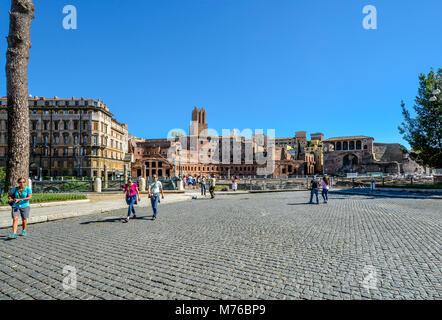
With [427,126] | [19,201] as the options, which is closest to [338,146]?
[427,126]

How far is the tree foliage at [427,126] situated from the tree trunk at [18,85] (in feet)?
96.5

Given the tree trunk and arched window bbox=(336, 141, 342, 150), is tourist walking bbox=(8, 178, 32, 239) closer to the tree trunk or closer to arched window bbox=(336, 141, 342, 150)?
A: the tree trunk

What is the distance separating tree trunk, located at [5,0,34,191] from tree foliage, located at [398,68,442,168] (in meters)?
29.4

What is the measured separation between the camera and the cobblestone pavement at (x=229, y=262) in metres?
3.28

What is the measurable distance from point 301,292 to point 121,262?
122 inches

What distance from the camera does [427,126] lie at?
21625 millimetres

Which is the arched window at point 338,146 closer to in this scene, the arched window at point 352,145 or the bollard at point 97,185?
the arched window at point 352,145

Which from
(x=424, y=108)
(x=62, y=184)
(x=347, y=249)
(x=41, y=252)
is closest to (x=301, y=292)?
(x=347, y=249)

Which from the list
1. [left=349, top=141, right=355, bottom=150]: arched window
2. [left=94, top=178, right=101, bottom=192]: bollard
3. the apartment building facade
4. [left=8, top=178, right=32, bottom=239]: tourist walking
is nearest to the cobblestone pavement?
[left=8, top=178, right=32, bottom=239]: tourist walking

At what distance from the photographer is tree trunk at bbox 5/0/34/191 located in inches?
484

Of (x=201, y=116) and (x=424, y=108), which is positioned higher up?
(x=201, y=116)
